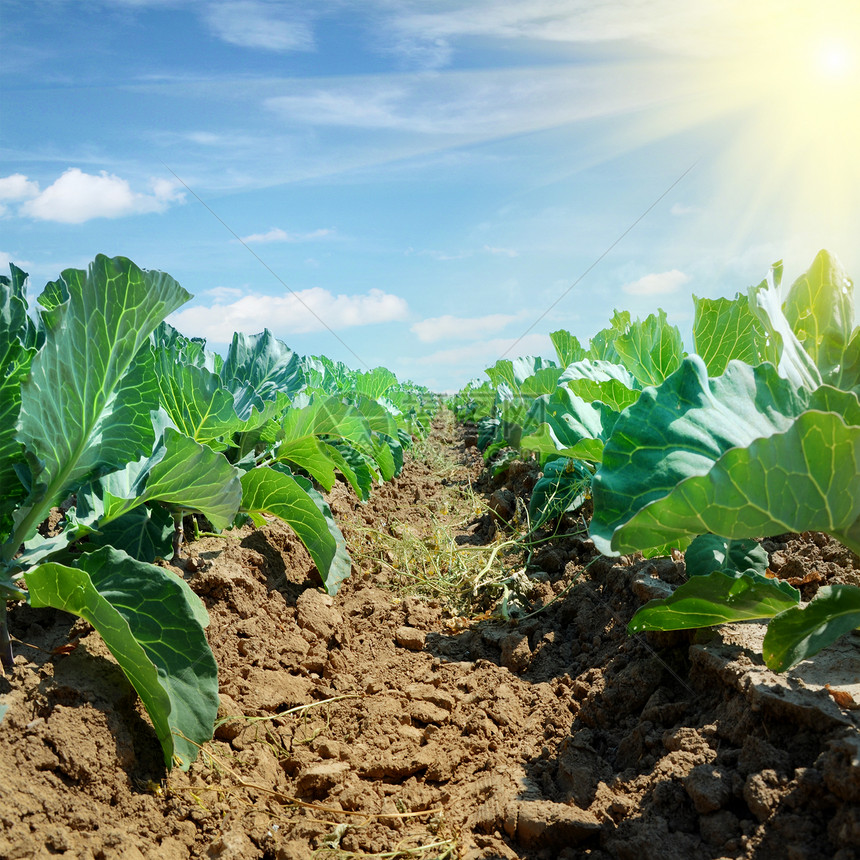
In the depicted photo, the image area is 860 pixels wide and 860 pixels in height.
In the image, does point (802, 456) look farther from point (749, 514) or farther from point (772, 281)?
point (772, 281)

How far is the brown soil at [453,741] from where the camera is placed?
4.61 feet

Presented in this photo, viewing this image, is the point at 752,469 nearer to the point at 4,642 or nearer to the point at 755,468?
the point at 755,468

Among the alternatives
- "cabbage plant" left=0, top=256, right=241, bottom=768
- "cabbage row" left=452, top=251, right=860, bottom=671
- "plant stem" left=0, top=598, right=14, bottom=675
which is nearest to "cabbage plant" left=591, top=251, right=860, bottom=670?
"cabbage row" left=452, top=251, right=860, bottom=671

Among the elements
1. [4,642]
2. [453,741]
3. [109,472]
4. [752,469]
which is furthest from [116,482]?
[752,469]

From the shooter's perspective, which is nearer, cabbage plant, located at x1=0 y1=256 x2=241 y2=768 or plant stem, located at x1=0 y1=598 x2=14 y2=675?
cabbage plant, located at x1=0 y1=256 x2=241 y2=768

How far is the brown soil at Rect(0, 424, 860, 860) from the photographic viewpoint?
141cm

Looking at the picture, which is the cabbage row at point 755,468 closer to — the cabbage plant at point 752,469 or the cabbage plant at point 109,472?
the cabbage plant at point 752,469

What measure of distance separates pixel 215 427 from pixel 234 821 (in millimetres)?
1413

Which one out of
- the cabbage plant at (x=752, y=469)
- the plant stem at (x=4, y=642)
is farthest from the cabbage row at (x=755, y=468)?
the plant stem at (x=4, y=642)

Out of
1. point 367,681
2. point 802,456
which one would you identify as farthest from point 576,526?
point 802,456

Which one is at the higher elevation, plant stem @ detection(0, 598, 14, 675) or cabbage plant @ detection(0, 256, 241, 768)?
cabbage plant @ detection(0, 256, 241, 768)

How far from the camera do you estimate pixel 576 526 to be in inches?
134

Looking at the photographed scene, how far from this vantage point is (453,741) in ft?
6.81

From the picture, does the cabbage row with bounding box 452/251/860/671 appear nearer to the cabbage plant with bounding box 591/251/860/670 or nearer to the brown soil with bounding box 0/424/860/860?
the cabbage plant with bounding box 591/251/860/670
